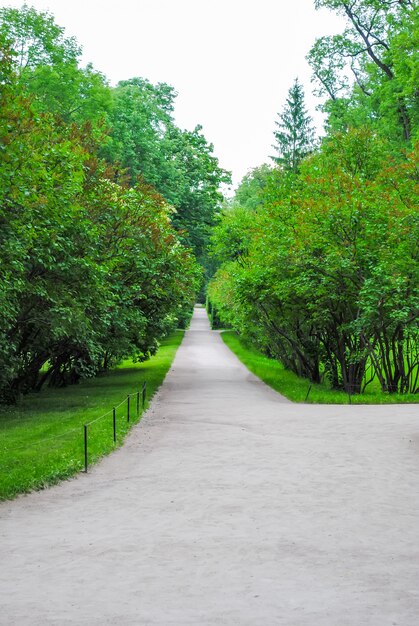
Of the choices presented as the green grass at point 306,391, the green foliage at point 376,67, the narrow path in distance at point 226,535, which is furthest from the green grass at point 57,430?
the green foliage at point 376,67

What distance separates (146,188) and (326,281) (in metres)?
7.40

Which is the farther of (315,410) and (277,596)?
(315,410)

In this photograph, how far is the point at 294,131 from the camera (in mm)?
62156

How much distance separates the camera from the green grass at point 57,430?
1172cm

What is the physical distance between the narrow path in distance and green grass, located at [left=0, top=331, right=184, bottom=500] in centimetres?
52

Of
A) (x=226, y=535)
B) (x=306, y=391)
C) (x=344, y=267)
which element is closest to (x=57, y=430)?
(x=226, y=535)

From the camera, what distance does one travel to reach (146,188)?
26.4 meters

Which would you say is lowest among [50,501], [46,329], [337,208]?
[50,501]

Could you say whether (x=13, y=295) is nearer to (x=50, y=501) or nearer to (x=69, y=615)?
(x=50, y=501)

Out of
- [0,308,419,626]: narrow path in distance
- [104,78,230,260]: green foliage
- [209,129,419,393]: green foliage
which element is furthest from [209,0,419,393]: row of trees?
[104,78,230,260]: green foliage

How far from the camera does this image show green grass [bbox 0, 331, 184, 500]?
11719 millimetres

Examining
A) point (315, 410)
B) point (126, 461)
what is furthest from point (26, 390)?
point (126, 461)

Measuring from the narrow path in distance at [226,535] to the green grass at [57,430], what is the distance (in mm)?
520

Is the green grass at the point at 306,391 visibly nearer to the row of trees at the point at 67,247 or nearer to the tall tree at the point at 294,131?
the row of trees at the point at 67,247
